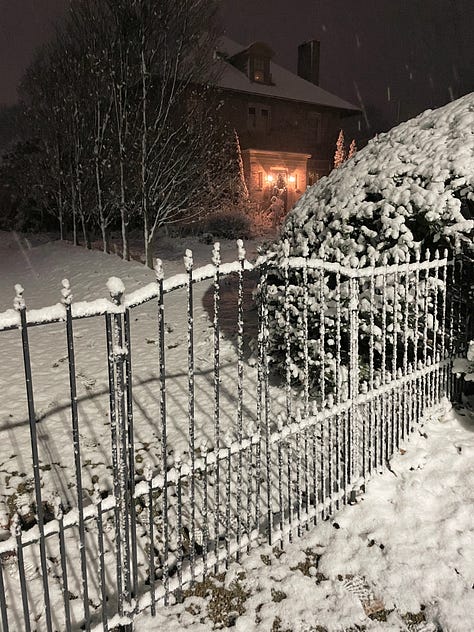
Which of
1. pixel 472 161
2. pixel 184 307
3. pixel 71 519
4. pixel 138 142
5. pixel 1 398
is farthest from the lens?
pixel 138 142

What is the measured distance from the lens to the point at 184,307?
11391 mm

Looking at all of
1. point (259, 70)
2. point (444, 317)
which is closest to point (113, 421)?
point (444, 317)

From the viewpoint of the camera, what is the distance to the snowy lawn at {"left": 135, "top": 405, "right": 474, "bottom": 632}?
3215 millimetres

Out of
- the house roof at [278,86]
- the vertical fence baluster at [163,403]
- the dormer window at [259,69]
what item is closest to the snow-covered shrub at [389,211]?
the vertical fence baluster at [163,403]

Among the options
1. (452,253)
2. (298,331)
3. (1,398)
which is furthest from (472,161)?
(1,398)

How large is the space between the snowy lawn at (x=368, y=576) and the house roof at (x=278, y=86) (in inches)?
1131

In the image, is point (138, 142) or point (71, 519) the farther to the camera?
point (138, 142)

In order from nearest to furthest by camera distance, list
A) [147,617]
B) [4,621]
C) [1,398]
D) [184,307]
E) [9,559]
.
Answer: [4,621] < [147,617] < [9,559] < [1,398] < [184,307]

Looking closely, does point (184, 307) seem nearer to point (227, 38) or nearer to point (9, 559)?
point (9, 559)

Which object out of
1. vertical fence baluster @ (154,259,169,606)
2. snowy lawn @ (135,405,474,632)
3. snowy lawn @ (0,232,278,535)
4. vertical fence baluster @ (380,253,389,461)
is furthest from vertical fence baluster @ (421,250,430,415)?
vertical fence baluster @ (154,259,169,606)

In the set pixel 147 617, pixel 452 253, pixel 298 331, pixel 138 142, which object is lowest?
pixel 147 617

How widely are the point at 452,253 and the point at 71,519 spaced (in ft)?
15.0

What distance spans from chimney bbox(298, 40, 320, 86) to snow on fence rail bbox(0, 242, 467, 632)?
3614 centimetres

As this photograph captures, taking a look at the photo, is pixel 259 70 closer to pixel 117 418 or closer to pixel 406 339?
pixel 406 339
